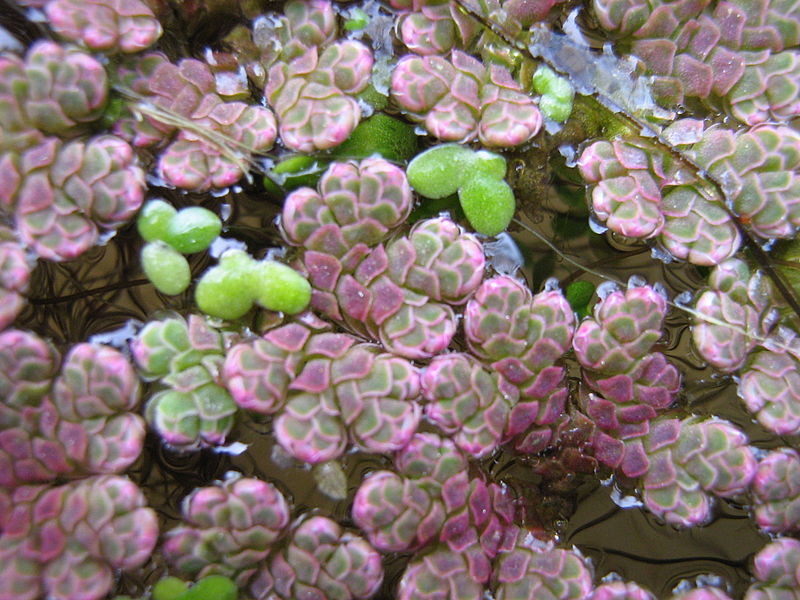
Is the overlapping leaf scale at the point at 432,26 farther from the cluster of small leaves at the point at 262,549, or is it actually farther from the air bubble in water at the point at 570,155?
the cluster of small leaves at the point at 262,549

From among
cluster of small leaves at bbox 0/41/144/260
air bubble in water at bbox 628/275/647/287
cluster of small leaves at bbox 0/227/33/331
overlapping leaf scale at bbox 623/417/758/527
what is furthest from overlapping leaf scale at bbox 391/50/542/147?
cluster of small leaves at bbox 0/227/33/331

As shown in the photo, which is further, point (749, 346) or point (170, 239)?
point (749, 346)

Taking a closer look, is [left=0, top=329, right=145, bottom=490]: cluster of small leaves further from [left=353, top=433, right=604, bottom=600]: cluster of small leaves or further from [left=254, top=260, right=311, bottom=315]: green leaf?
[left=353, top=433, right=604, bottom=600]: cluster of small leaves

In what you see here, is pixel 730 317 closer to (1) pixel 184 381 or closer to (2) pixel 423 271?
(2) pixel 423 271

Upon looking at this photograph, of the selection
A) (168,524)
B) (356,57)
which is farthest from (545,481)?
(356,57)

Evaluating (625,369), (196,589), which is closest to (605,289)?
(625,369)
